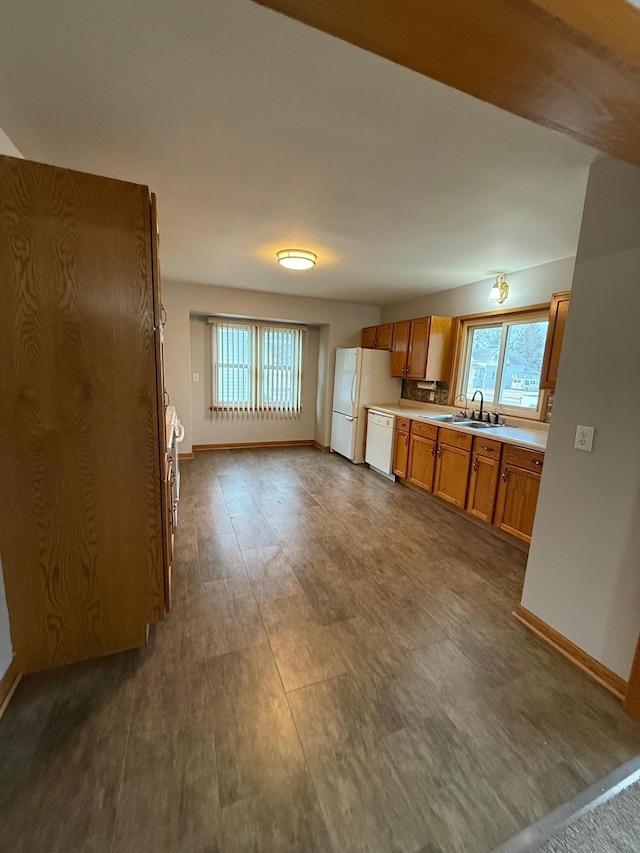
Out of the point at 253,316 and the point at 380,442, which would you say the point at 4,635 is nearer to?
the point at 380,442

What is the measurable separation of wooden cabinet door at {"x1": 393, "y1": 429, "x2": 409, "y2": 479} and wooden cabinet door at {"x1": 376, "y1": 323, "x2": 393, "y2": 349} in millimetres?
1428

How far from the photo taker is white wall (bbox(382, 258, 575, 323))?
9.91 feet

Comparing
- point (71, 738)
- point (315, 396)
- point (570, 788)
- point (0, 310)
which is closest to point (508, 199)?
point (0, 310)

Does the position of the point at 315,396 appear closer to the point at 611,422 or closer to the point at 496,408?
the point at 496,408

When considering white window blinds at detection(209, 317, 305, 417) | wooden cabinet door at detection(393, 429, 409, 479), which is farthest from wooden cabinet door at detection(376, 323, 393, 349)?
wooden cabinet door at detection(393, 429, 409, 479)

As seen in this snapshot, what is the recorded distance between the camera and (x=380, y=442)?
4473 millimetres

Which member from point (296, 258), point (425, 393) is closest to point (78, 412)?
point (296, 258)

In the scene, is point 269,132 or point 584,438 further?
point 584,438

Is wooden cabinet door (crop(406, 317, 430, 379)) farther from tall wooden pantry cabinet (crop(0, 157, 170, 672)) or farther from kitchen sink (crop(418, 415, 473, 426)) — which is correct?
tall wooden pantry cabinet (crop(0, 157, 170, 672))

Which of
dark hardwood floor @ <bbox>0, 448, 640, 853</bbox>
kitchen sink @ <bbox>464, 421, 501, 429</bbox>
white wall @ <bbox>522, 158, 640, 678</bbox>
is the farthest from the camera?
kitchen sink @ <bbox>464, 421, 501, 429</bbox>

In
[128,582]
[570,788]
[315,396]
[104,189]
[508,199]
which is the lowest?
[570,788]

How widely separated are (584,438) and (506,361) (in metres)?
2.22

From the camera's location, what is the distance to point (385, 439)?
14.3 feet

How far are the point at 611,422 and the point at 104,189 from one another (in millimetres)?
2380
